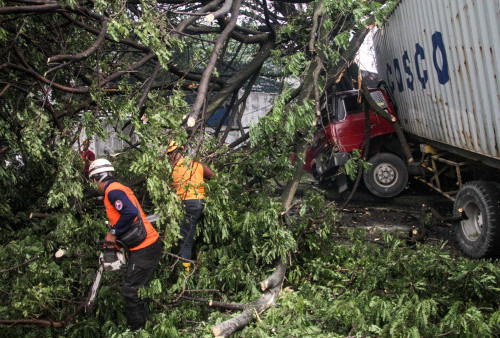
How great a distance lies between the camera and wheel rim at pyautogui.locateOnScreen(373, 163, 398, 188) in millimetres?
8359

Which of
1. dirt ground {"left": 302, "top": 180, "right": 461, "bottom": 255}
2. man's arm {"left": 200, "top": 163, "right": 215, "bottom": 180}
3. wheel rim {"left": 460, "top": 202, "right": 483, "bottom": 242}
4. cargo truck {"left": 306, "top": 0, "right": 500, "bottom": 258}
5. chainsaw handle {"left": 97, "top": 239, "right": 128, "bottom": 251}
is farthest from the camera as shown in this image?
dirt ground {"left": 302, "top": 180, "right": 461, "bottom": 255}

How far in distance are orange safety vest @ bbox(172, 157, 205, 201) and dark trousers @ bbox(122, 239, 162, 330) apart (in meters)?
0.61

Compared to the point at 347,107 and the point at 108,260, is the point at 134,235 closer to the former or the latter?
the point at 108,260

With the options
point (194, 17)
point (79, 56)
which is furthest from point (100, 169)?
point (194, 17)

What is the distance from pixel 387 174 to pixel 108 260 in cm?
593

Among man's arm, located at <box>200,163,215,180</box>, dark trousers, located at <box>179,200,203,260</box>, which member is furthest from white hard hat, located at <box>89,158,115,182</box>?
man's arm, located at <box>200,163,215,180</box>

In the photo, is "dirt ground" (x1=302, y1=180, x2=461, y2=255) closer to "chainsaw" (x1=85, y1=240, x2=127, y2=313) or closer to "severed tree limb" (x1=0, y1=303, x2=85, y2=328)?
"chainsaw" (x1=85, y1=240, x2=127, y2=313)

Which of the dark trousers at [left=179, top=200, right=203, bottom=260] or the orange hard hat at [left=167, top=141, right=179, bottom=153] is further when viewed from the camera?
the dark trousers at [left=179, top=200, right=203, bottom=260]

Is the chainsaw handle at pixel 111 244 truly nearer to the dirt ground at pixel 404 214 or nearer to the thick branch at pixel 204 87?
the thick branch at pixel 204 87

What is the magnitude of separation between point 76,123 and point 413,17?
493 centimetres

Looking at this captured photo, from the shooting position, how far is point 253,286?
4.18 meters

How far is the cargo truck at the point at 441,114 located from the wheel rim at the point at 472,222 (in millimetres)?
12

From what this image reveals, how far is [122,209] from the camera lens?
12.5ft

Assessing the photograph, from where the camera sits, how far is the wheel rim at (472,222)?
5527 mm
